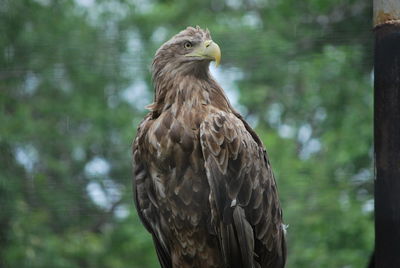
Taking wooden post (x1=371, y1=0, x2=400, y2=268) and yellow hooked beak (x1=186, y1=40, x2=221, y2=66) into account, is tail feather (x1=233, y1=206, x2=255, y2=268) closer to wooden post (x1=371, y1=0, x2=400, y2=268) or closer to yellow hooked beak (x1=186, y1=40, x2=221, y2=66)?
yellow hooked beak (x1=186, y1=40, x2=221, y2=66)

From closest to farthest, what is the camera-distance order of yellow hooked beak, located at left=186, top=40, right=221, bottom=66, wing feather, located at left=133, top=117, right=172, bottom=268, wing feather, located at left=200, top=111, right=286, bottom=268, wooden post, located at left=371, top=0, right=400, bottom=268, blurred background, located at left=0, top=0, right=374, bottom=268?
1. wooden post, located at left=371, top=0, right=400, bottom=268
2. wing feather, located at left=200, top=111, right=286, bottom=268
3. yellow hooked beak, located at left=186, top=40, right=221, bottom=66
4. wing feather, located at left=133, top=117, right=172, bottom=268
5. blurred background, located at left=0, top=0, right=374, bottom=268

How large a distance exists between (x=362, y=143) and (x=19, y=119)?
10.4ft

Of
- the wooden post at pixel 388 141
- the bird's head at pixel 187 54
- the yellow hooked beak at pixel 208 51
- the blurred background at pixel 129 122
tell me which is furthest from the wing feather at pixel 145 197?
the blurred background at pixel 129 122

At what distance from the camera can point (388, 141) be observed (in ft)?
8.59

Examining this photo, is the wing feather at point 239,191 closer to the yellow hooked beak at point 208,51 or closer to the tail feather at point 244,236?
the tail feather at point 244,236

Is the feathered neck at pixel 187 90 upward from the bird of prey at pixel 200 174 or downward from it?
upward

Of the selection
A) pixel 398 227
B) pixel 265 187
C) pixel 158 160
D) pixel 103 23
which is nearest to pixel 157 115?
pixel 158 160

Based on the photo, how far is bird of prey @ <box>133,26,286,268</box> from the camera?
3.32m

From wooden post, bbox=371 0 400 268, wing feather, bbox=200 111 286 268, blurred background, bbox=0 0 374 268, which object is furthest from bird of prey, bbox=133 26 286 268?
blurred background, bbox=0 0 374 268

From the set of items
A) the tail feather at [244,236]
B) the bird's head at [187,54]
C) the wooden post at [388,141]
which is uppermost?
the bird's head at [187,54]

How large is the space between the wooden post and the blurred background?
403cm

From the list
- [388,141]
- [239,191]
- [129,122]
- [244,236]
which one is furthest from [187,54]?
[129,122]

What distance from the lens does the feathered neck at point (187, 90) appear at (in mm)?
3455

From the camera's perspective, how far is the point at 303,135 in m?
7.21
